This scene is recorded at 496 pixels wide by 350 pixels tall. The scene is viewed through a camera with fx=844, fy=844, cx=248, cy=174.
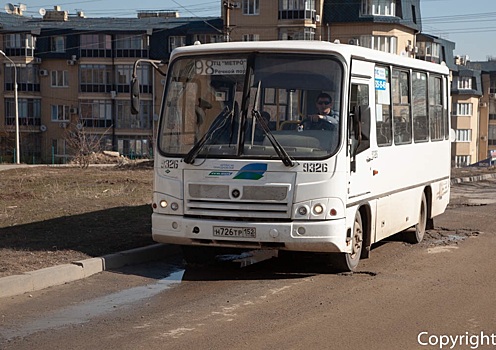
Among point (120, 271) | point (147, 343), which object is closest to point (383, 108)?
point (120, 271)

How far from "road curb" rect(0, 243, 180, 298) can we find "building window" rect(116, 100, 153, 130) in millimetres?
63121

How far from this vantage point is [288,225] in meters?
10.1

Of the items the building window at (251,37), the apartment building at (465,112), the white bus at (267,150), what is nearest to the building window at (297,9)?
the building window at (251,37)

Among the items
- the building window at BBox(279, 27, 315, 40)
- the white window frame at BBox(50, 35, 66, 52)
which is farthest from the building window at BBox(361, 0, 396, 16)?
the white window frame at BBox(50, 35, 66, 52)

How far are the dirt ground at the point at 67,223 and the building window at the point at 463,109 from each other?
69.5 meters

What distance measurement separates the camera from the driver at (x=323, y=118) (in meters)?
10.3

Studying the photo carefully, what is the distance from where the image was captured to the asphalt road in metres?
7.31

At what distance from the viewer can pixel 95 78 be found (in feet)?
247

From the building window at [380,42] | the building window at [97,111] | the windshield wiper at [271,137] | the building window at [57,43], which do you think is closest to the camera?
the windshield wiper at [271,137]

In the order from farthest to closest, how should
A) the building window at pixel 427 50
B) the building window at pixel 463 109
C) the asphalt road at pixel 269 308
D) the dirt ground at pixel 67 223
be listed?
the building window at pixel 463 109
the building window at pixel 427 50
the dirt ground at pixel 67 223
the asphalt road at pixel 269 308

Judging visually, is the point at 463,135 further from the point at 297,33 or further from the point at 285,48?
the point at 285,48

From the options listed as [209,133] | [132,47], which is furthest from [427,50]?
[209,133]

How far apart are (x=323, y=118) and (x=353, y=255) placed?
6.34 feet

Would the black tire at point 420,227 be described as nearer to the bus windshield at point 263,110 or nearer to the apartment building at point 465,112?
the bus windshield at point 263,110
